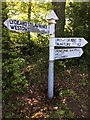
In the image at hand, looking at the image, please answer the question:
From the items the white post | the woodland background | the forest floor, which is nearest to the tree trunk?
the woodland background

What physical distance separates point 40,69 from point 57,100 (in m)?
0.92

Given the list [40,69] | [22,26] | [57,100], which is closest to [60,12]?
[40,69]

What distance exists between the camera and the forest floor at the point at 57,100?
436cm

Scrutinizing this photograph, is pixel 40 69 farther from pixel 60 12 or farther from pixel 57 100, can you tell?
pixel 60 12

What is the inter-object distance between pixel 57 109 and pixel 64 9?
2.64 metres

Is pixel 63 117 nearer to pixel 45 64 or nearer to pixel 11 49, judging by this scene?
pixel 45 64

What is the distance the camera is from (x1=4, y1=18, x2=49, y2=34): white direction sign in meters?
4.18

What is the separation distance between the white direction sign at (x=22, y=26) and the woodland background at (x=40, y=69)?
1.85 ft

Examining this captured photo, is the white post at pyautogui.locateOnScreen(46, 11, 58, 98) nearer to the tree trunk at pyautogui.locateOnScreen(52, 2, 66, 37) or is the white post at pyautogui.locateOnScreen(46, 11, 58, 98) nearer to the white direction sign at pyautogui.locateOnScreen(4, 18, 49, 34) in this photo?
the white direction sign at pyautogui.locateOnScreen(4, 18, 49, 34)

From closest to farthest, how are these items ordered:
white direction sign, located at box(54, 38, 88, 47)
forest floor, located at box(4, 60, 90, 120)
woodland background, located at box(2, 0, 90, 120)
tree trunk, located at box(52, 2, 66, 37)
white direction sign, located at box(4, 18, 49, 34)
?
white direction sign, located at box(4, 18, 49, 34) → forest floor, located at box(4, 60, 90, 120) → woodland background, located at box(2, 0, 90, 120) → white direction sign, located at box(54, 38, 88, 47) → tree trunk, located at box(52, 2, 66, 37)

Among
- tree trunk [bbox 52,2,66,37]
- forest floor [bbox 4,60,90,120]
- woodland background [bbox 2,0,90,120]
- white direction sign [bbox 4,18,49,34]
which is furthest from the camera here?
tree trunk [bbox 52,2,66,37]

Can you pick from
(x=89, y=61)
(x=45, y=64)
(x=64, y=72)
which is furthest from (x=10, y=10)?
(x=89, y=61)

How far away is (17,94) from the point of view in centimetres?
472

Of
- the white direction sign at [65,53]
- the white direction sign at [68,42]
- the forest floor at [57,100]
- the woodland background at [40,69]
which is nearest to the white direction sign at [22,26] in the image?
the white direction sign at [68,42]
